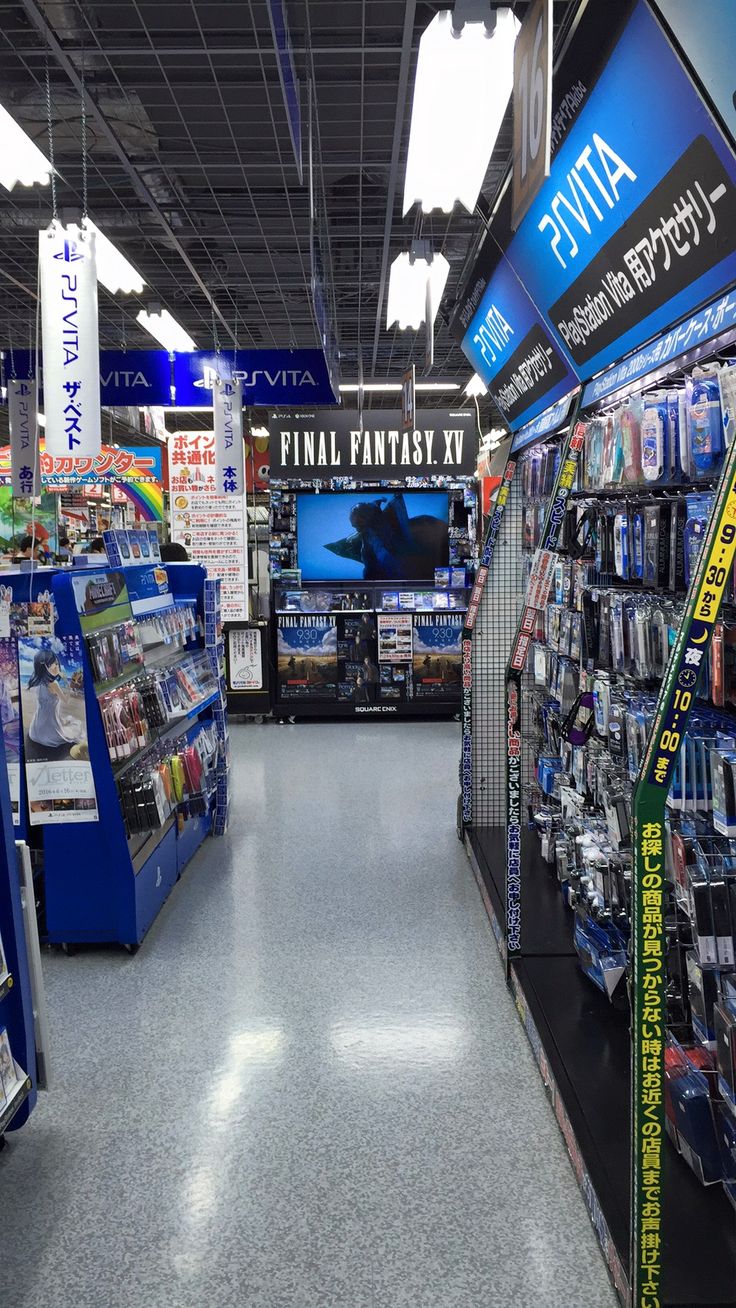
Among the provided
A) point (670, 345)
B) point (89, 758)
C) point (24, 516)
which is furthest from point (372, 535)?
point (670, 345)

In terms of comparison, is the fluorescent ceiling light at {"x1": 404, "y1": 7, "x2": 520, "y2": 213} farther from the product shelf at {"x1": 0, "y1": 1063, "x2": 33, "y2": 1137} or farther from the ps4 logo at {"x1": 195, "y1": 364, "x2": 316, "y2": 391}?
the ps4 logo at {"x1": 195, "y1": 364, "x2": 316, "y2": 391}

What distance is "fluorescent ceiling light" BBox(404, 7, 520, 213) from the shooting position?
265 cm

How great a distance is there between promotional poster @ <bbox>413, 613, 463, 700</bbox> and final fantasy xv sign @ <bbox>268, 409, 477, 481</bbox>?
1.55 m

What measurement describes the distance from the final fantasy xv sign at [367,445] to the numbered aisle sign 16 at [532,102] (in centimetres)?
741

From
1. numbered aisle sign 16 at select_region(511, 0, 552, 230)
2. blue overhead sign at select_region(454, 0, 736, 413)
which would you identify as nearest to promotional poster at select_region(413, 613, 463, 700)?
blue overhead sign at select_region(454, 0, 736, 413)

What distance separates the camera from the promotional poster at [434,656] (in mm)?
10148

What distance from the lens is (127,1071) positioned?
10.8 ft

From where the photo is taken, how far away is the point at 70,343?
4.89 meters

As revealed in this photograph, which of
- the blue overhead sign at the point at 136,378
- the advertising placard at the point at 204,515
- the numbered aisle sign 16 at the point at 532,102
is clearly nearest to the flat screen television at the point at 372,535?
the advertising placard at the point at 204,515

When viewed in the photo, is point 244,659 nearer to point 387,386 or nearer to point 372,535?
point 372,535

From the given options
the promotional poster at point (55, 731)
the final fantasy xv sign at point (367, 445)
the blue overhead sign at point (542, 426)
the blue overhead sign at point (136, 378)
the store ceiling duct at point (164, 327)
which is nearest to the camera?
the promotional poster at point (55, 731)

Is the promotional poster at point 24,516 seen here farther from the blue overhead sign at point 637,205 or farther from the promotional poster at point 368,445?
the blue overhead sign at point 637,205

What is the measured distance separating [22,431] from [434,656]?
452 cm

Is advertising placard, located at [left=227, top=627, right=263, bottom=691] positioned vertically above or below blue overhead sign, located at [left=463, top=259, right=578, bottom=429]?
below
